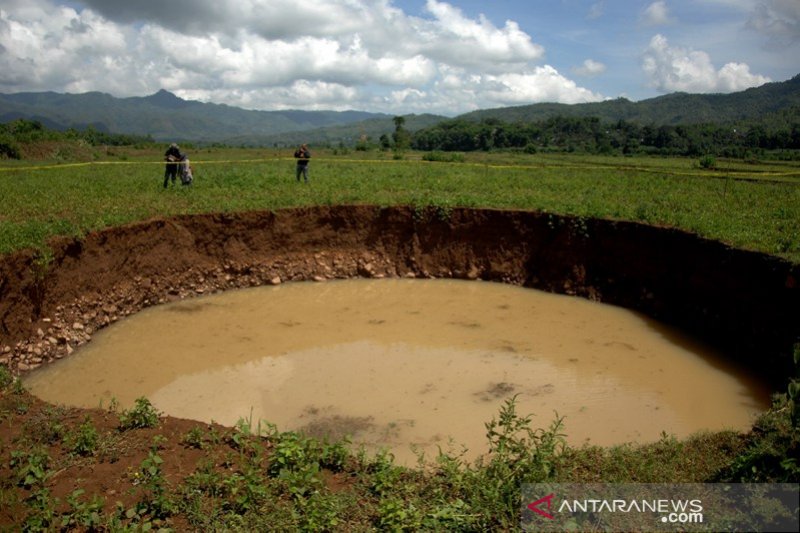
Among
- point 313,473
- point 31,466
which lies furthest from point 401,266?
point 31,466

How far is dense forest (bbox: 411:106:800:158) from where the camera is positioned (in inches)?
1532

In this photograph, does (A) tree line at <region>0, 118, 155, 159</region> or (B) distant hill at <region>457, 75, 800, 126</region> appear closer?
(A) tree line at <region>0, 118, 155, 159</region>

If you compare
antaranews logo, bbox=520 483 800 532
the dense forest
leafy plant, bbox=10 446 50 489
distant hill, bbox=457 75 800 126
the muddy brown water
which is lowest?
the muddy brown water

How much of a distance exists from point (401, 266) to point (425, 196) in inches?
87.1

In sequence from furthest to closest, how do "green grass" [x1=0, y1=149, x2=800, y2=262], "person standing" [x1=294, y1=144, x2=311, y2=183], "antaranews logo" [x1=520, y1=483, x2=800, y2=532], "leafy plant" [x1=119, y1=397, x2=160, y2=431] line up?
"person standing" [x1=294, y1=144, x2=311, y2=183] < "green grass" [x1=0, y1=149, x2=800, y2=262] < "leafy plant" [x1=119, y1=397, x2=160, y2=431] < "antaranews logo" [x1=520, y1=483, x2=800, y2=532]

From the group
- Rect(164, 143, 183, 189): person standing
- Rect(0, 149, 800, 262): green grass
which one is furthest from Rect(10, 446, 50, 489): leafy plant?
Rect(164, 143, 183, 189): person standing

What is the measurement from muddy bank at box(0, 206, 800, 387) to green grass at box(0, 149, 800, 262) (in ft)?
1.37

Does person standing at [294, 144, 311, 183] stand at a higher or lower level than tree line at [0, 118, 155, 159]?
lower

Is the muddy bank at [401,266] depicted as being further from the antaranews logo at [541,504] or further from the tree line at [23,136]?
the tree line at [23,136]

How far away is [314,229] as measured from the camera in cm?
1472

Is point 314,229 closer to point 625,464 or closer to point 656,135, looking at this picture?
point 625,464

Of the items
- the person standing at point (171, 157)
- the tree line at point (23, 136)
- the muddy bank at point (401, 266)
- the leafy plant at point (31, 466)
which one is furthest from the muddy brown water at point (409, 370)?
the tree line at point (23, 136)

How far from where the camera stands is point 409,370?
30.7ft

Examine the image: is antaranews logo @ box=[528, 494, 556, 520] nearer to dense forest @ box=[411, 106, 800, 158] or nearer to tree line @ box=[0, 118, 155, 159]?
tree line @ box=[0, 118, 155, 159]
